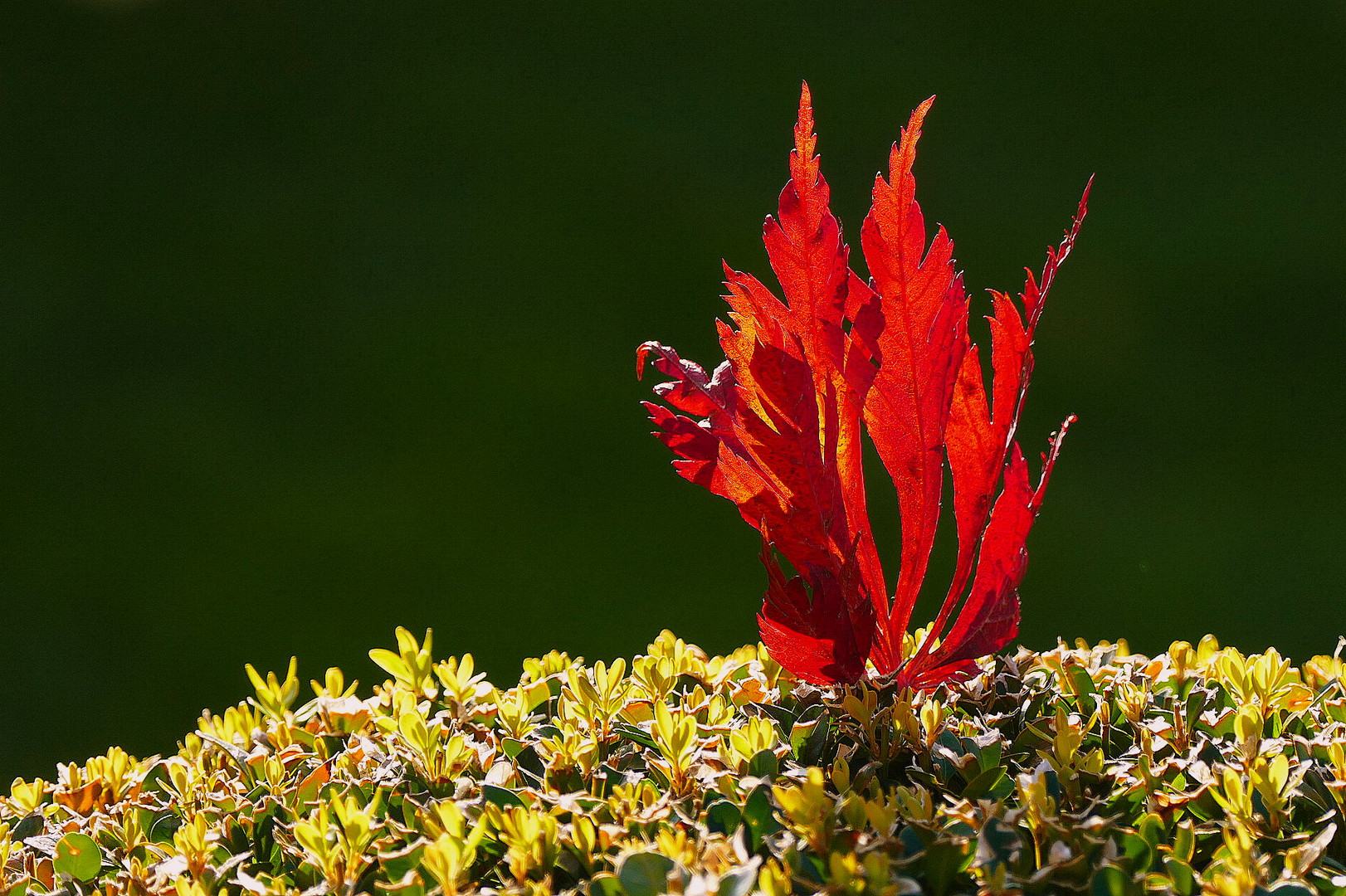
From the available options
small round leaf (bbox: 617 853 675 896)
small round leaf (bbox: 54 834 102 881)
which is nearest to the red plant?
small round leaf (bbox: 617 853 675 896)

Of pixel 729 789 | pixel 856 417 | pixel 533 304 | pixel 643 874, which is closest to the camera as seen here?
pixel 643 874

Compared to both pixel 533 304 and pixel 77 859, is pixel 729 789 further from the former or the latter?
pixel 533 304

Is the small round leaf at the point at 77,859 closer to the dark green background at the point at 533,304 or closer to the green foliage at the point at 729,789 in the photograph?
the green foliage at the point at 729,789

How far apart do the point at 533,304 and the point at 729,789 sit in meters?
5.76

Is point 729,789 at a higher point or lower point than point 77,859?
lower

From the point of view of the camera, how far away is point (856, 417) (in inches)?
74.4

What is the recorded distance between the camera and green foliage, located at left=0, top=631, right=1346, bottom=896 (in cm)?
133

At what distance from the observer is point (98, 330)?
6.75m

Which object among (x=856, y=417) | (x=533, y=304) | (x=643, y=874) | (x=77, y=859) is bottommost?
(x=643, y=874)

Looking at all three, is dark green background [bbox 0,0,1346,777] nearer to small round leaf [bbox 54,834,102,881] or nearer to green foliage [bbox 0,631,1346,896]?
green foliage [bbox 0,631,1346,896]

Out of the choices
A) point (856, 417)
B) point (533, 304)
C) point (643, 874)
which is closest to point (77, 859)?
point (643, 874)

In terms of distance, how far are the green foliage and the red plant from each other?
139 millimetres

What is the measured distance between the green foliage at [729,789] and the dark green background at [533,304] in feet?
11.8

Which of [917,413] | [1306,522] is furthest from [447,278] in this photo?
[917,413]
